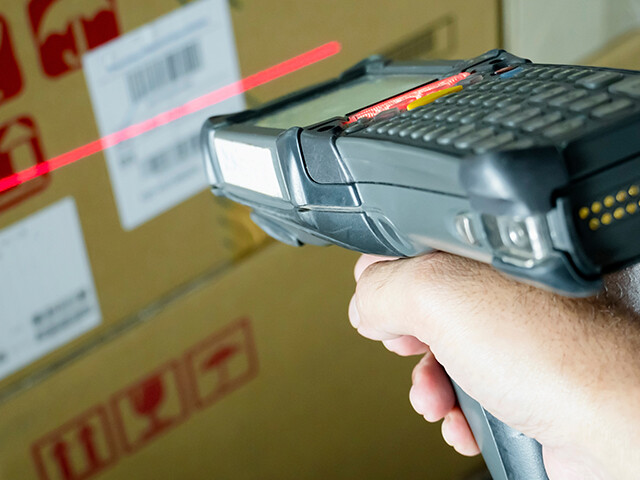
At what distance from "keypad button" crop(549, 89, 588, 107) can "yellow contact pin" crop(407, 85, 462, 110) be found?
0.26 ft

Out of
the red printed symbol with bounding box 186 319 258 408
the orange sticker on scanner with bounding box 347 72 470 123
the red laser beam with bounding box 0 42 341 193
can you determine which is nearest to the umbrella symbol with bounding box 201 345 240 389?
the red printed symbol with bounding box 186 319 258 408

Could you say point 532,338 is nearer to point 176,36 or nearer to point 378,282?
point 378,282

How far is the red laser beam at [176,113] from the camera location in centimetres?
60

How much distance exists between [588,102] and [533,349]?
14 cm

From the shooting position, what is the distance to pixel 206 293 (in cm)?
73

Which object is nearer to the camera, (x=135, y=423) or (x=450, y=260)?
(x=450, y=260)

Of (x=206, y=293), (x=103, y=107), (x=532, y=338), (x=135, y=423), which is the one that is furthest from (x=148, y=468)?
(x=532, y=338)

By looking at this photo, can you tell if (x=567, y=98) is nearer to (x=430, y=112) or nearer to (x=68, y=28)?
(x=430, y=112)

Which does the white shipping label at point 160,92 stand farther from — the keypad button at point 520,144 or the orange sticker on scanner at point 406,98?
the keypad button at point 520,144

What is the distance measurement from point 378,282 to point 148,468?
1.21 feet

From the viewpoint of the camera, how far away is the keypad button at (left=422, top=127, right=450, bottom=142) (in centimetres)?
34

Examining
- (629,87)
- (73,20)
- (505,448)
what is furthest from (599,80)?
(73,20)

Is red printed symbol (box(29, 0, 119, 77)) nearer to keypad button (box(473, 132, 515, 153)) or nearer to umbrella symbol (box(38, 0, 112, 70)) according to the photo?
umbrella symbol (box(38, 0, 112, 70))

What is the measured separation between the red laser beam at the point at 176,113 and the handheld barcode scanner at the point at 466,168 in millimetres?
167
